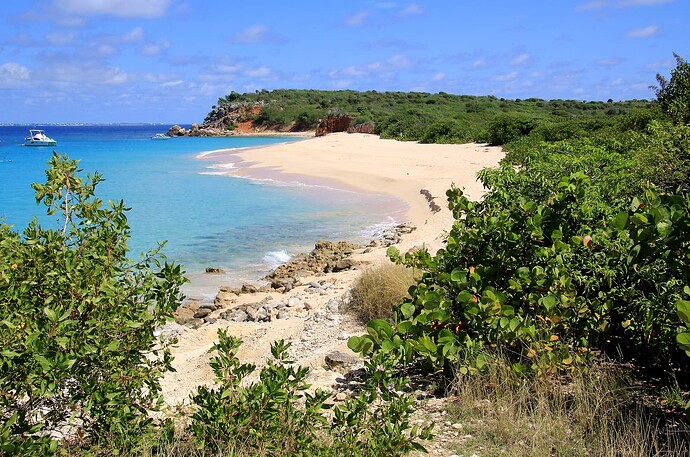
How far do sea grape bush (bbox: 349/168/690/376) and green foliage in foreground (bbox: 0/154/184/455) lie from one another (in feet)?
4.96

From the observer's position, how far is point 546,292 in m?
4.33

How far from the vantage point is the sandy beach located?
697cm

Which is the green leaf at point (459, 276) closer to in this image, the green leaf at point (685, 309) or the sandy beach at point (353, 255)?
the sandy beach at point (353, 255)

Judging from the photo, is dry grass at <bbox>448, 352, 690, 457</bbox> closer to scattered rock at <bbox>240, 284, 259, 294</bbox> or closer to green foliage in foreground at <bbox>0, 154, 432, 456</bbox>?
green foliage in foreground at <bbox>0, 154, 432, 456</bbox>

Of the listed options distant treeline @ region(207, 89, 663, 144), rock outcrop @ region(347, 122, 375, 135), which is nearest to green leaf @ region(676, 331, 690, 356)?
distant treeline @ region(207, 89, 663, 144)

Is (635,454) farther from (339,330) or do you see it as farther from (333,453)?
(339,330)

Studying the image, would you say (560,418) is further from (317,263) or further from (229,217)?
(229,217)

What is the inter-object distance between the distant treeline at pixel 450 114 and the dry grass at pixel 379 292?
16342 millimetres

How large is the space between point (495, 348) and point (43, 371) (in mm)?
3004

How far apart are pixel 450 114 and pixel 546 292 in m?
62.8

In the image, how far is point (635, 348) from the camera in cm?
429

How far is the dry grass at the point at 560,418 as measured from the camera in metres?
3.31

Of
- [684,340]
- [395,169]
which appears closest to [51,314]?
[684,340]

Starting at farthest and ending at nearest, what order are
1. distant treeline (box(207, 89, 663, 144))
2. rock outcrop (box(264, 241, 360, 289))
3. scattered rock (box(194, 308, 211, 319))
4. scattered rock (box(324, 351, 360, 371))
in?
1. distant treeline (box(207, 89, 663, 144))
2. rock outcrop (box(264, 241, 360, 289))
3. scattered rock (box(194, 308, 211, 319))
4. scattered rock (box(324, 351, 360, 371))
